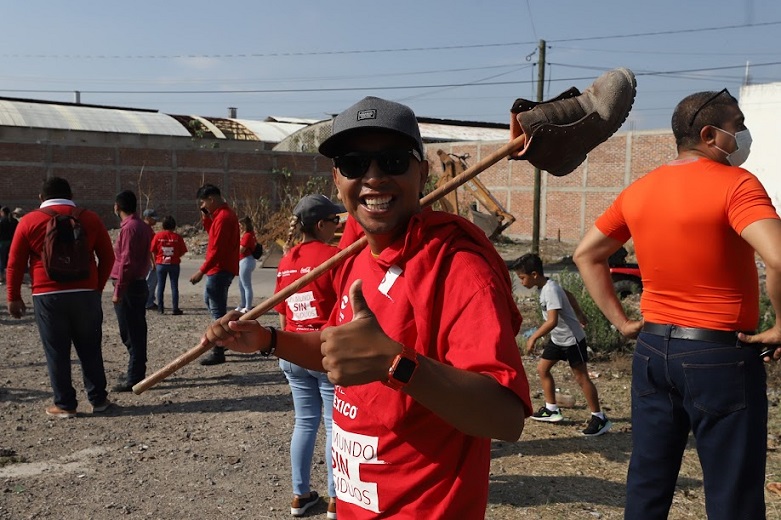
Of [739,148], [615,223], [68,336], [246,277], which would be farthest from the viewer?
[246,277]

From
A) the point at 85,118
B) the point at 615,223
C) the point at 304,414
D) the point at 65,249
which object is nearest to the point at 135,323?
the point at 65,249

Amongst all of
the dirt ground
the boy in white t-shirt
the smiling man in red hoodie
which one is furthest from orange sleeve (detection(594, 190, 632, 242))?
the boy in white t-shirt

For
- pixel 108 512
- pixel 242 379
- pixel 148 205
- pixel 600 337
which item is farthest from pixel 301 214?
pixel 148 205

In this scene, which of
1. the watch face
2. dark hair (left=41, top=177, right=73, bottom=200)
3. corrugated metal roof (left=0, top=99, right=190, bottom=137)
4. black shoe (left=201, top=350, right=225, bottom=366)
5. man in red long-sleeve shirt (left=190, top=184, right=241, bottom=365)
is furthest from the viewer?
corrugated metal roof (left=0, top=99, right=190, bottom=137)

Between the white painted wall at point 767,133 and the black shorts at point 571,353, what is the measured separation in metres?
17.4

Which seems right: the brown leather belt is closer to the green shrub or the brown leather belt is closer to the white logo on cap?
the white logo on cap

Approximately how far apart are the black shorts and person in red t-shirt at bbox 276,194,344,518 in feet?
7.24

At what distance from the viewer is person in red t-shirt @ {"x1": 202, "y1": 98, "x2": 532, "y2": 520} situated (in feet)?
4.87

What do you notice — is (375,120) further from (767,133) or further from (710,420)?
(767,133)

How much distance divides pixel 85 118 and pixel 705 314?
3157cm

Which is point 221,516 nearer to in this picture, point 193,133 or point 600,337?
point 600,337

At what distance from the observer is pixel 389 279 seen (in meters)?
1.86

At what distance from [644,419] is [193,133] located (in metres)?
31.6

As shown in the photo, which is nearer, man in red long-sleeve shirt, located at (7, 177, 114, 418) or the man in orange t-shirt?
the man in orange t-shirt
